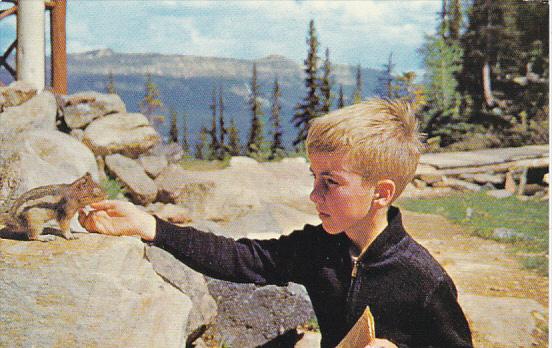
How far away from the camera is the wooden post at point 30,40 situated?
236 cm

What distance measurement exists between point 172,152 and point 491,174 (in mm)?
2400

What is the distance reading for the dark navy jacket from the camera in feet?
3.18

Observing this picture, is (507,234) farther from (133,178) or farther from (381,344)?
(381,344)

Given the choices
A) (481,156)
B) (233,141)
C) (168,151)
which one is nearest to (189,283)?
(168,151)

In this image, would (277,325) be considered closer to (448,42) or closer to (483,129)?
(448,42)

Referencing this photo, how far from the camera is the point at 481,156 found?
5281mm

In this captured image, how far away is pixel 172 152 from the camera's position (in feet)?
12.9

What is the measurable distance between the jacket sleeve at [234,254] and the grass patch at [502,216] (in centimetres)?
201

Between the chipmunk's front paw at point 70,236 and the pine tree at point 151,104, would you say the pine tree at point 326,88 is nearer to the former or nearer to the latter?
the pine tree at point 151,104

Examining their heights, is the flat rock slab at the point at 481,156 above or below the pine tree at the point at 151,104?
below

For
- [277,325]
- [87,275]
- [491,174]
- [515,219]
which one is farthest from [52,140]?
[491,174]

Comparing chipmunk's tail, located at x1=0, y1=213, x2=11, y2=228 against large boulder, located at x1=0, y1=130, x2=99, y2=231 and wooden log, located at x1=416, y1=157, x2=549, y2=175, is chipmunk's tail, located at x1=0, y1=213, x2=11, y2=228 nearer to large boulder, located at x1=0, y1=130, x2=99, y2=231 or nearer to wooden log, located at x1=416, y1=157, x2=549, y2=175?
large boulder, located at x1=0, y1=130, x2=99, y2=231

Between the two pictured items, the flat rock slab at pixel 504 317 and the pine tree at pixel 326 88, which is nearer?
the flat rock slab at pixel 504 317

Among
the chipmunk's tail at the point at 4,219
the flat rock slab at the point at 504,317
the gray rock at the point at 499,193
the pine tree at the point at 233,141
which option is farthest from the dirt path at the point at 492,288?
the pine tree at the point at 233,141
